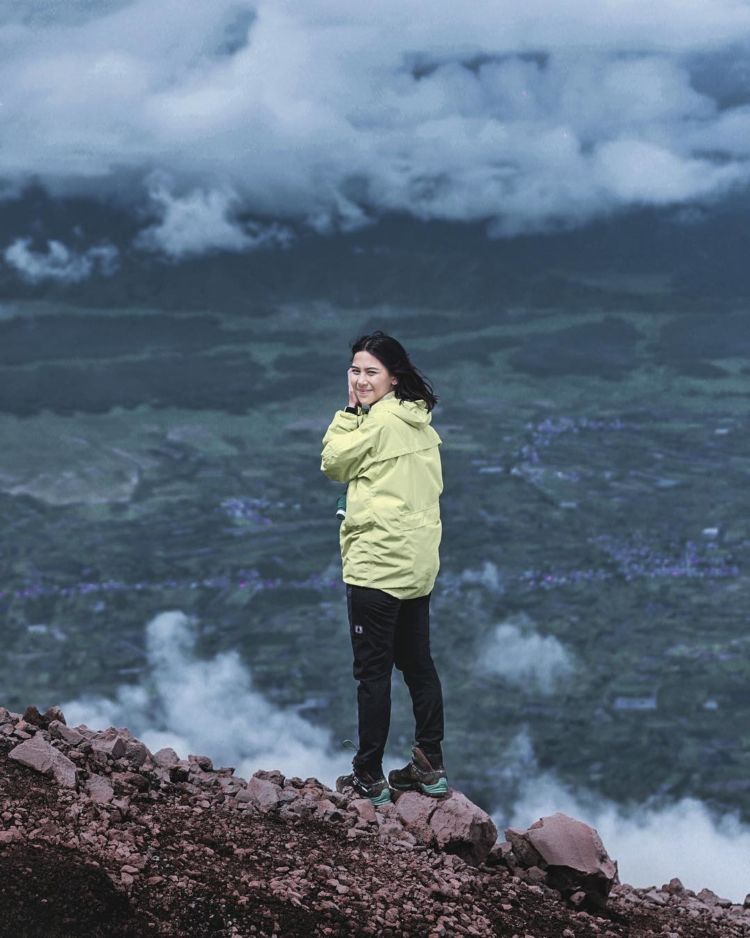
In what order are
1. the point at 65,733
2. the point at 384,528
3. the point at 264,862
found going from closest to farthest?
the point at 264,862, the point at 384,528, the point at 65,733

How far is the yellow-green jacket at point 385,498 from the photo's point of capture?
9.07m

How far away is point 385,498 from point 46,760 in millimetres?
3141

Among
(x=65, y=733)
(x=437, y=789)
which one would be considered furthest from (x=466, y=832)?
(x=65, y=733)

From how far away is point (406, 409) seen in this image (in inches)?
366

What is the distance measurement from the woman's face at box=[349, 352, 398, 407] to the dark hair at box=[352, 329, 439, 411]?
0.04 metres

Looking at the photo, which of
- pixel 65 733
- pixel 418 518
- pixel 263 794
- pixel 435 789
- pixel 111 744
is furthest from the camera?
pixel 65 733

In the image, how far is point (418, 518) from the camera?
30.0ft

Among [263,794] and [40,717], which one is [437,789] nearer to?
[263,794]

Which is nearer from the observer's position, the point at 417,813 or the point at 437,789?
the point at 417,813

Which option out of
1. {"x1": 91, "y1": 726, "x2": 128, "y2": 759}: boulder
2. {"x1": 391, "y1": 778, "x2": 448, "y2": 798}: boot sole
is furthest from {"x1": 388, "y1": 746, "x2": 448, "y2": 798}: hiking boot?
{"x1": 91, "y1": 726, "x2": 128, "y2": 759}: boulder

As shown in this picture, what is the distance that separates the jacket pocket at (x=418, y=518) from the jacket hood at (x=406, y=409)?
2.01ft

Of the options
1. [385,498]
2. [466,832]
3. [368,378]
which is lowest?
[466,832]

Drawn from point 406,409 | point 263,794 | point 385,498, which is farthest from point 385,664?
point 406,409

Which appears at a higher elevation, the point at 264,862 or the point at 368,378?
the point at 368,378
